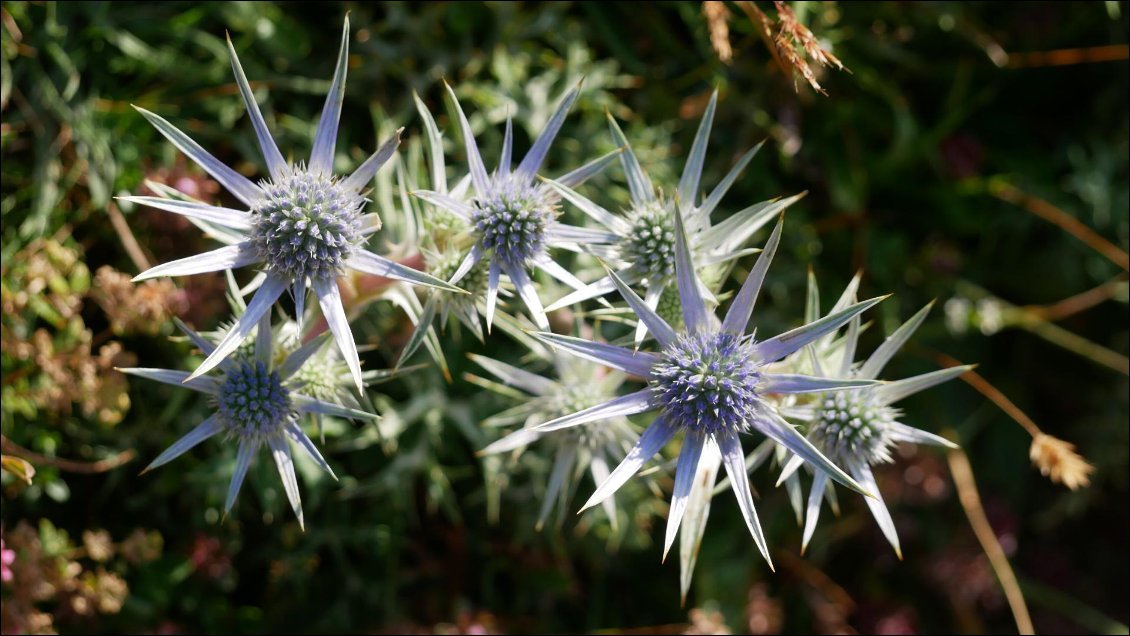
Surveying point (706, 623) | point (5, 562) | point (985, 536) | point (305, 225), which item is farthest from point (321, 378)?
point (985, 536)

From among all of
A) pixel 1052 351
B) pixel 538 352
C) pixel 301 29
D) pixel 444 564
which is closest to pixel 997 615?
pixel 1052 351

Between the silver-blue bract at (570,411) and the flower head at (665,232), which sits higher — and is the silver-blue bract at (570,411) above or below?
below

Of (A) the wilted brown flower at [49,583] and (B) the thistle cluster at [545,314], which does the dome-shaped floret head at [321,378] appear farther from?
(A) the wilted brown flower at [49,583]

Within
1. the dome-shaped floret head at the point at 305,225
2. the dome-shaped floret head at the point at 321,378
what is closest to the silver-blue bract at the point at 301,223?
the dome-shaped floret head at the point at 305,225

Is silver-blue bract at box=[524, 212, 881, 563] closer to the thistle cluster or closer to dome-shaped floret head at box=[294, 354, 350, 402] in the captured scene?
the thistle cluster

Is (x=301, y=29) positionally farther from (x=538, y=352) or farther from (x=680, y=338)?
(x=680, y=338)

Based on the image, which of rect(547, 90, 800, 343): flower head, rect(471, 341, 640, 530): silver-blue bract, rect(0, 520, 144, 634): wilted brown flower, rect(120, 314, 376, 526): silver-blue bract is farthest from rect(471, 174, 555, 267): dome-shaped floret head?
rect(0, 520, 144, 634): wilted brown flower

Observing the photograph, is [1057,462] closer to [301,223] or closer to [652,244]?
[652,244]
